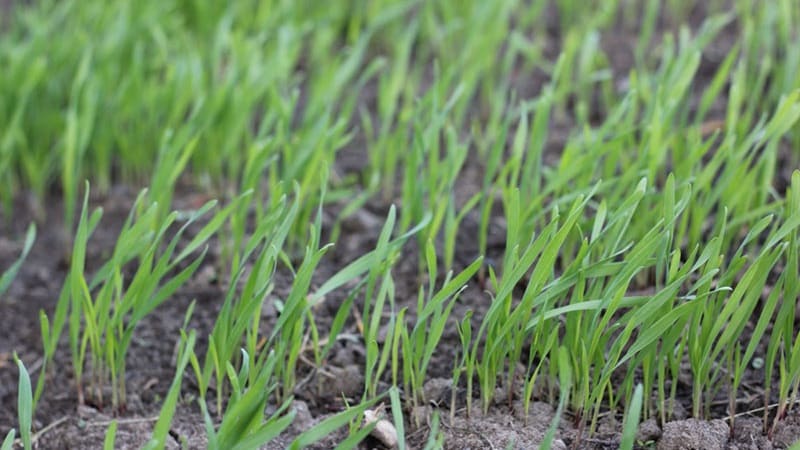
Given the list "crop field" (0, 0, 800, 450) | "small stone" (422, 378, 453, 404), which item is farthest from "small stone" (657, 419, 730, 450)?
"small stone" (422, 378, 453, 404)

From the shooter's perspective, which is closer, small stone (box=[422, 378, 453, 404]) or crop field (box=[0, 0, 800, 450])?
crop field (box=[0, 0, 800, 450])

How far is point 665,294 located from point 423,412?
0.43m

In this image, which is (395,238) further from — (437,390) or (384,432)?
(384,432)

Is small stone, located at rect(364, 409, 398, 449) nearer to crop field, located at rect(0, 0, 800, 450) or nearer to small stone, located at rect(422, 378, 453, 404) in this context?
crop field, located at rect(0, 0, 800, 450)

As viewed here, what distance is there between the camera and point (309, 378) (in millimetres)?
1785

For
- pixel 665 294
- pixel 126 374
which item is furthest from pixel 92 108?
pixel 665 294

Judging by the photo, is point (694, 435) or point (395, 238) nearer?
point (694, 435)

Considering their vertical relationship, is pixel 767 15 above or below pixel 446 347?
above

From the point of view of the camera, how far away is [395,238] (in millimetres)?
1999

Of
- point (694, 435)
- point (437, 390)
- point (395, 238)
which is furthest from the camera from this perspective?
point (395, 238)

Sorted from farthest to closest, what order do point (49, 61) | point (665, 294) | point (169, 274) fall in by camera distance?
point (49, 61) < point (169, 274) < point (665, 294)

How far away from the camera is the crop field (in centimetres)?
153

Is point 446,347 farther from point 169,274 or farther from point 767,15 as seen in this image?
point 767,15

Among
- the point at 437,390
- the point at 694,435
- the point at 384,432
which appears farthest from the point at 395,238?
the point at 694,435
